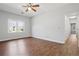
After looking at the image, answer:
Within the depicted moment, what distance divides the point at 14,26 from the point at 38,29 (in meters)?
0.63

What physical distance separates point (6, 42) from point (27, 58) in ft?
2.40

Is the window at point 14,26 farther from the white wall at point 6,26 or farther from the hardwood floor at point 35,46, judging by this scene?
the hardwood floor at point 35,46

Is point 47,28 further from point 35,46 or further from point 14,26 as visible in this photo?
point 14,26

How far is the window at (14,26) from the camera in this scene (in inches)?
81.7

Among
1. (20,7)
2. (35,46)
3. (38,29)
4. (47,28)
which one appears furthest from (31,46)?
(20,7)

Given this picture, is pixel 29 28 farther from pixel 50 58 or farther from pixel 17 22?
pixel 50 58

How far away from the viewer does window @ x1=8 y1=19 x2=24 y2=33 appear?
6.81 feet

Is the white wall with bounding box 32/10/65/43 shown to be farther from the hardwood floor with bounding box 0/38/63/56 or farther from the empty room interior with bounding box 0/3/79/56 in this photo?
the hardwood floor with bounding box 0/38/63/56

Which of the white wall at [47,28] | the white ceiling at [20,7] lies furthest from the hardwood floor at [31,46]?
the white ceiling at [20,7]

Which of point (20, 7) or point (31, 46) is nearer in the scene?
point (20, 7)

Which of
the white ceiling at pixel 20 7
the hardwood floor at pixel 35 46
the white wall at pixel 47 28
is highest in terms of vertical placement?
the white ceiling at pixel 20 7

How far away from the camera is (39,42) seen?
93.1 inches

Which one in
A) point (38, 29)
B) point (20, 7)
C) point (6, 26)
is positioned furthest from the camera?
point (38, 29)

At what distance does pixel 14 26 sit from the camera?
7.00ft
